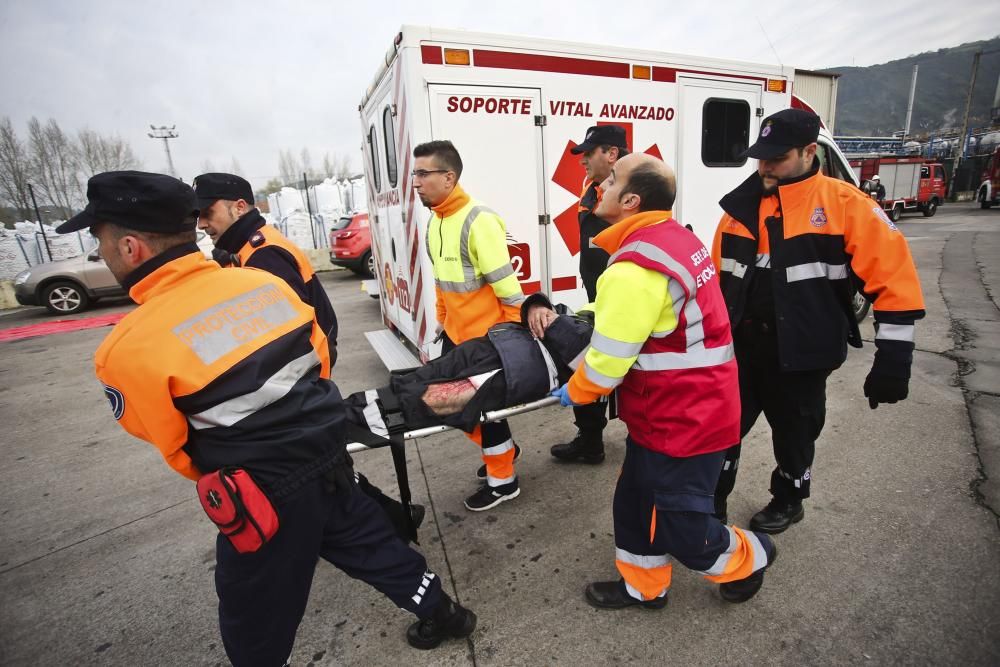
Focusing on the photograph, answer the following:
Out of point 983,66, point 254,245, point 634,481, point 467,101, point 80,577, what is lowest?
point 80,577

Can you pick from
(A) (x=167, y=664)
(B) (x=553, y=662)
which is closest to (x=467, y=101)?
(B) (x=553, y=662)

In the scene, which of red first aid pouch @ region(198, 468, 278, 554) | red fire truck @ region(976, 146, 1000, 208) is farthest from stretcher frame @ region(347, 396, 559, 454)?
red fire truck @ region(976, 146, 1000, 208)

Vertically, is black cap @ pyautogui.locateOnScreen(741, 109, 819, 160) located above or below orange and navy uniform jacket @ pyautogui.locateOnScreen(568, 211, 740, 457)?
above

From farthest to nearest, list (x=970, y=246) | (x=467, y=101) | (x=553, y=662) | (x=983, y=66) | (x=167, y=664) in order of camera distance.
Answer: (x=983, y=66) → (x=970, y=246) → (x=467, y=101) → (x=167, y=664) → (x=553, y=662)

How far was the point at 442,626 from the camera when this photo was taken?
6.26 ft

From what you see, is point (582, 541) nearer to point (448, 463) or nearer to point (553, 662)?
point (553, 662)

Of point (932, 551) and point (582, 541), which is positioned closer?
point (932, 551)

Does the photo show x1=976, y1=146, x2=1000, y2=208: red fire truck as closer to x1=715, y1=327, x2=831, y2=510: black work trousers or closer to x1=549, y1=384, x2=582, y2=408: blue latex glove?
x1=715, y1=327, x2=831, y2=510: black work trousers

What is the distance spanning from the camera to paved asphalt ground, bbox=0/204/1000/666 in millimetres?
1925

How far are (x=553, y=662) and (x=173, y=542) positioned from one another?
2259 mm

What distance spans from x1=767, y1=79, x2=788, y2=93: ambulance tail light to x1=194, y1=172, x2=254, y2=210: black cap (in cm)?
465

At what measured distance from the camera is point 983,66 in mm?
124500

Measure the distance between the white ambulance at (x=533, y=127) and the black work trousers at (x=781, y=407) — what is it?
179 cm

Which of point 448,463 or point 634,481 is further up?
point 634,481
